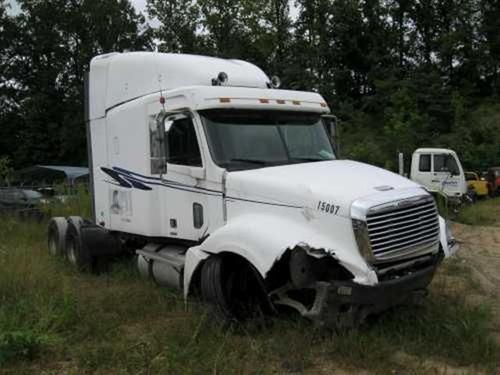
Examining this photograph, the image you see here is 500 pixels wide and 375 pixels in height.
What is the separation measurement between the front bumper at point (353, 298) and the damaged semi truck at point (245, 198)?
0.04 feet

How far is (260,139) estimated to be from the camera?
22.6 ft

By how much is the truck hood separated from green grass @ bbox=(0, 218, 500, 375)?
1.30 meters

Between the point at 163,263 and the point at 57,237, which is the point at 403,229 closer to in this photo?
the point at 163,263

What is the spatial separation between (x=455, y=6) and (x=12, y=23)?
40.4 metres

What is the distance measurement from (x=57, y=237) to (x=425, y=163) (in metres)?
14.9

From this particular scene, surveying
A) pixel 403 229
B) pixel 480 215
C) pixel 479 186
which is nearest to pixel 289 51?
pixel 479 186

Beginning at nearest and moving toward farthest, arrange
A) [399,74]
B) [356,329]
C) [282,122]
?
[356,329]
[282,122]
[399,74]

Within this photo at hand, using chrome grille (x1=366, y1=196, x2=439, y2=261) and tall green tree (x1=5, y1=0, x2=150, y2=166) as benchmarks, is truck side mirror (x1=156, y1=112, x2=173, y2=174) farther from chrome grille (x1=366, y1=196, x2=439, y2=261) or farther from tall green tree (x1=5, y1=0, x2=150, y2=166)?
tall green tree (x1=5, y1=0, x2=150, y2=166)

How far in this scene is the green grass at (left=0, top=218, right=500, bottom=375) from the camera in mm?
5281

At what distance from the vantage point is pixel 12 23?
5562cm

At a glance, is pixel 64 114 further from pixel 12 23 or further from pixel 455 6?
pixel 455 6

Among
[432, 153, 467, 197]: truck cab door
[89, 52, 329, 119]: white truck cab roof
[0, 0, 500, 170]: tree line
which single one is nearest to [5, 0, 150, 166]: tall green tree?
[0, 0, 500, 170]: tree line

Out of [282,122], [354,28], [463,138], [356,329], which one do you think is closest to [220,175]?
[282,122]

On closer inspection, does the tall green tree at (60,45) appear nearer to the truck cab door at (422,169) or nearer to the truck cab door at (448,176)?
the truck cab door at (422,169)
